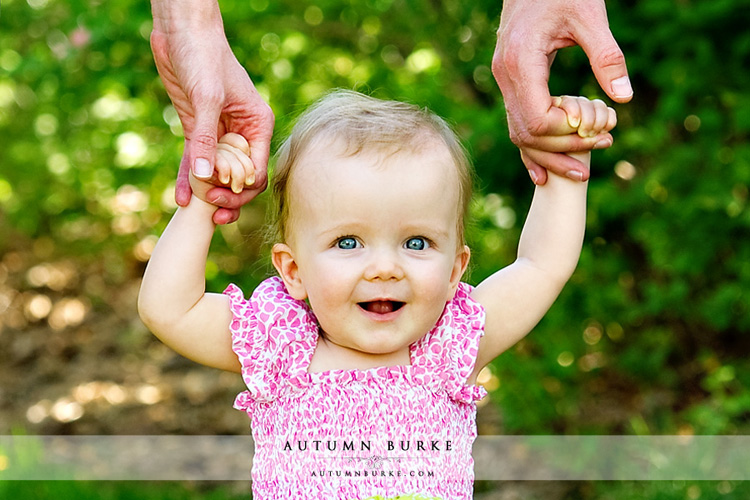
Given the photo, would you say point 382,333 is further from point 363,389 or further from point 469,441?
point 469,441

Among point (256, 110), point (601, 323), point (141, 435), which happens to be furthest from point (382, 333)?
point (141, 435)

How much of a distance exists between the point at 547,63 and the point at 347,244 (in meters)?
0.53

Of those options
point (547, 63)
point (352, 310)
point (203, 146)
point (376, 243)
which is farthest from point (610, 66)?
point (203, 146)

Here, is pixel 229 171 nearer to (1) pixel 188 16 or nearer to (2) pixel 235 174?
(2) pixel 235 174

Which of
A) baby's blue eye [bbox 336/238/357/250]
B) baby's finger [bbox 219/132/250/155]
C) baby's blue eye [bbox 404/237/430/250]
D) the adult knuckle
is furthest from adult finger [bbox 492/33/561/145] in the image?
baby's finger [bbox 219/132/250/155]

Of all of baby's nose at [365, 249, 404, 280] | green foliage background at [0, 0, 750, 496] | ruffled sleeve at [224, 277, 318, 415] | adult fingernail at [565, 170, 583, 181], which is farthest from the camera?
green foliage background at [0, 0, 750, 496]

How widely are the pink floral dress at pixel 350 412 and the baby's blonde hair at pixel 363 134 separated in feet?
0.66

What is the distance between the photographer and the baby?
1.77 meters

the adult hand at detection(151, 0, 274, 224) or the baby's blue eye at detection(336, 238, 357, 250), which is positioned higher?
the adult hand at detection(151, 0, 274, 224)

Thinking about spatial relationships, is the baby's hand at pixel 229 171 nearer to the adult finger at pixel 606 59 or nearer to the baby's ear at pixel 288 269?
the baby's ear at pixel 288 269

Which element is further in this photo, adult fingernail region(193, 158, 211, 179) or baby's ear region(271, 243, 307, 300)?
baby's ear region(271, 243, 307, 300)

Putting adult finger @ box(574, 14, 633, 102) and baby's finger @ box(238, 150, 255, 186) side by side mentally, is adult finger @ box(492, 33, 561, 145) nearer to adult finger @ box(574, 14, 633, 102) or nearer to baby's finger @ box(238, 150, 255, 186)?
adult finger @ box(574, 14, 633, 102)

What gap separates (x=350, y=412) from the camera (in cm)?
180

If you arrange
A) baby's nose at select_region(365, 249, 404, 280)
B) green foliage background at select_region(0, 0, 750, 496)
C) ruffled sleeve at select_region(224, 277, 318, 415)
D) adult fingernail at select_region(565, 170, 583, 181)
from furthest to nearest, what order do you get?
green foliage background at select_region(0, 0, 750, 496)
adult fingernail at select_region(565, 170, 583, 181)
ruffled sleeve at select_region(224, 277, 318, 415)
baby's nose at select_region(365, 249, 404, 280)
